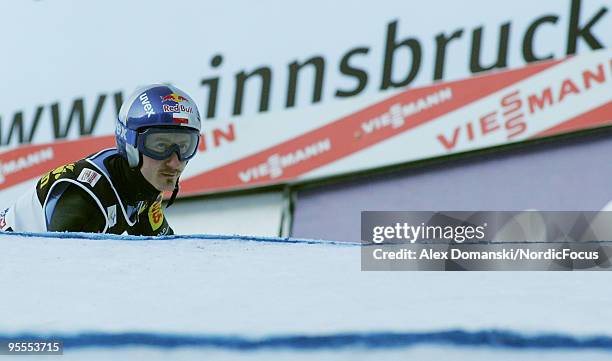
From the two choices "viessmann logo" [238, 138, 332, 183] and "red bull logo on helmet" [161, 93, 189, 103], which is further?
"viessmann logo" [238, 138, 332, 183]

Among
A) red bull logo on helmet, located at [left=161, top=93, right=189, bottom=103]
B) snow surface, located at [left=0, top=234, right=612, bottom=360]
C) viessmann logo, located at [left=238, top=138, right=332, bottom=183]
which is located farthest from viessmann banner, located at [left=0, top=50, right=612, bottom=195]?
snow surface, located at [left=0, top=234, right=612, bottom=360]

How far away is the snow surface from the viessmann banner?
3.50 metres

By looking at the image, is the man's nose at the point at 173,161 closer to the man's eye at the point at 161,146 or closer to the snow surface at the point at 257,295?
the man's eye at the point at 161,146

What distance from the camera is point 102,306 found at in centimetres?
134

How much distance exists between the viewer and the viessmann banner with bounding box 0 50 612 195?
501 cm

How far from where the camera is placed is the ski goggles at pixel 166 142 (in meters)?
2.94

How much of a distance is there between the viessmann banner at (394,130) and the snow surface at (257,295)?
350 centimetres

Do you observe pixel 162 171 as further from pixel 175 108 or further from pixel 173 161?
pixel 175 108

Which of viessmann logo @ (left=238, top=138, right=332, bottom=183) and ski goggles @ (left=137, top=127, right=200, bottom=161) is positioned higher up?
viessmann logo @ (left=238, top=138, right=332, bottom=183)

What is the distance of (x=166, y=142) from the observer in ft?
9.75

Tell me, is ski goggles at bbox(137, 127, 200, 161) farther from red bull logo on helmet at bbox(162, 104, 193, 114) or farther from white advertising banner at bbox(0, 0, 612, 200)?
white advertising banner at bbox(0, 0, 612, 200)

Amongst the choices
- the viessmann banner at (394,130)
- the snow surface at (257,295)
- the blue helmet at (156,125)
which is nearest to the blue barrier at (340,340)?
the snow surface at (257,295)

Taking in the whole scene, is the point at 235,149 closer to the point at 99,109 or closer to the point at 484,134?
the point at 99,109

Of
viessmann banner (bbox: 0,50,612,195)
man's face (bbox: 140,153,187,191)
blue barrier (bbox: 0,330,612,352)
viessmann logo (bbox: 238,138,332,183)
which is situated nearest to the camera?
blue barrier (bbox: 0,330,612,352)
